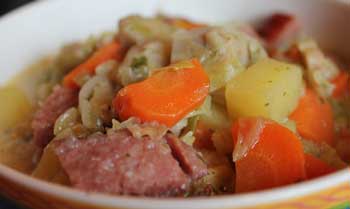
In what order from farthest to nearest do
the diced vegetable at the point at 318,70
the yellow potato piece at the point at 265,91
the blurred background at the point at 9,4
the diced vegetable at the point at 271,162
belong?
the blurred background at the point at 9,4 → the diced vegetable at the point at 318,70 → the yellow potato piece at the point at 265,91 → the diced vegetable at the point at 271,162

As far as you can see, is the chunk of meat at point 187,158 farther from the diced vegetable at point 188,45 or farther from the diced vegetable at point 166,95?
the diced vegetable at point 188,45

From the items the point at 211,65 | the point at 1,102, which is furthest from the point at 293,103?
the point at 1,102

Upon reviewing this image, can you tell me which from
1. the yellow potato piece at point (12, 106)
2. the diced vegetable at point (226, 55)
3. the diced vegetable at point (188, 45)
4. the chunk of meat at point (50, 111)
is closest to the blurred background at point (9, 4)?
the yellow potato piece at point (12, 106)

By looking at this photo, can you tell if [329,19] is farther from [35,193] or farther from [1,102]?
[35,193]

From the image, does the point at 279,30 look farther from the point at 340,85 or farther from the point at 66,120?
the point at 66,120

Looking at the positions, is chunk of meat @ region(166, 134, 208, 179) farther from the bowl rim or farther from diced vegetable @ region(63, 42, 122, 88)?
diced vegetable @ region(63, 42, 122, 88)

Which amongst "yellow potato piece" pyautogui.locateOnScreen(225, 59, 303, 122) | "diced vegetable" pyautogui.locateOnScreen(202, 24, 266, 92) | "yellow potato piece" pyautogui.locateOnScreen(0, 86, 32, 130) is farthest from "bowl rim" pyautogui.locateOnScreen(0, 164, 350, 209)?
"yellow potato piece" pyautogui.locateOnScreen(0, 86, 32, 130)
